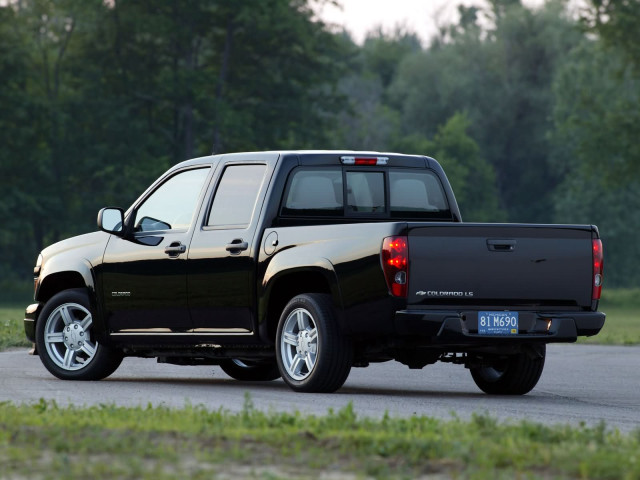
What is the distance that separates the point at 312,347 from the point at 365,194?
5.62ft

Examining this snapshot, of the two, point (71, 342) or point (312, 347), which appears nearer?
point (312, 347)

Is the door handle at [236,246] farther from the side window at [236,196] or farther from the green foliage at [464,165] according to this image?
the green foliage at [464,165]

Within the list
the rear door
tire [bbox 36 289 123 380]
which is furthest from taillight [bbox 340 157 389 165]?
tire [bbox 36 289 123 380]

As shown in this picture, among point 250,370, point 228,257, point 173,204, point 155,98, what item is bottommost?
point 250,370

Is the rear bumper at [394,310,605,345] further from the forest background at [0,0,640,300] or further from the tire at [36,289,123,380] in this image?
the forest background at [0,0,640,300]

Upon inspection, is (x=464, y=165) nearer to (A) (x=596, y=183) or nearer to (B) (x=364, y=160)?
(A) (x=596, y=183)

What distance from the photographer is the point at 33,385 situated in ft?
42.8

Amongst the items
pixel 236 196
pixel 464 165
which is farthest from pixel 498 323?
pixel 464 165

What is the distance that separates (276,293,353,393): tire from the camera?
1184cm

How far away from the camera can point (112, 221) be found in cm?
1362

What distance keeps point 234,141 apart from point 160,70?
4538 millimetres

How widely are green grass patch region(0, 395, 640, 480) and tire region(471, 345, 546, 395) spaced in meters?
3.97

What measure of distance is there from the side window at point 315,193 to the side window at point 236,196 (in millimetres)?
294

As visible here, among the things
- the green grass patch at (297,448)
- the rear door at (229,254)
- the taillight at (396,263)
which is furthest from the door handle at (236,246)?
the green grass patch at (297,448)
